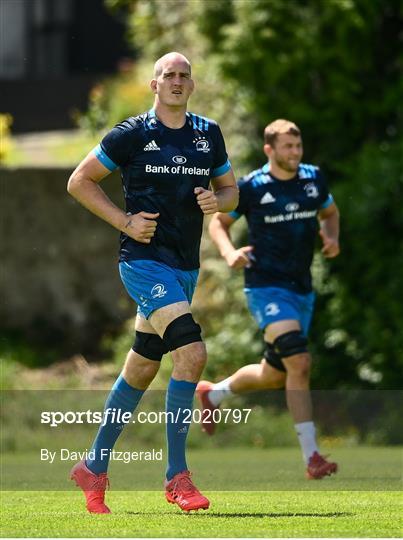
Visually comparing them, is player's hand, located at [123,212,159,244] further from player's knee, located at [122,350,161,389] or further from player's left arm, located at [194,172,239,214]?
player's knee, located at [122,350,161,389]

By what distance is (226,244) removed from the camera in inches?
405

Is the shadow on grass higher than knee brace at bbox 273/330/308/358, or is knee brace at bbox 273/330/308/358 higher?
knee brace at bbox 273/330/308/358

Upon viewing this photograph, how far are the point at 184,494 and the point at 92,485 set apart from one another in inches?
22.7

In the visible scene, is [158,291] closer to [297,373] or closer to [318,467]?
[318,467]

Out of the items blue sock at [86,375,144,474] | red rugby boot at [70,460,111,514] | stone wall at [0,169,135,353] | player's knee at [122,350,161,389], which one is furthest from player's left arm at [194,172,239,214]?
stone wall at [0,169,135,353]

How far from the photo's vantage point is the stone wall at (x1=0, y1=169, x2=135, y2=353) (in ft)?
57.7

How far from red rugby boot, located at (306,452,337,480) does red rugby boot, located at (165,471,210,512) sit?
7.31ft

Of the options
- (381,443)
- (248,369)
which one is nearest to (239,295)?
(381,443)

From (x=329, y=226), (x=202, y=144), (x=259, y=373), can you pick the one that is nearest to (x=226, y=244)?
(x=329, y=226)

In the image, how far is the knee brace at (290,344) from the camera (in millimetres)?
10211

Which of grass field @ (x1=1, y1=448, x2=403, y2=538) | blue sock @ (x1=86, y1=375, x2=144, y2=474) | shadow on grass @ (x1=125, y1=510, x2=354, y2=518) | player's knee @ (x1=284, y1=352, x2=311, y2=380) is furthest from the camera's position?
player's knee @ (x1=284, y1=352, x2=311, y2=380)

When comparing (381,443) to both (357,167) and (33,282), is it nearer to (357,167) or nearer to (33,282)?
(357,167)

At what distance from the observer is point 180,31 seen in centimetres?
1722

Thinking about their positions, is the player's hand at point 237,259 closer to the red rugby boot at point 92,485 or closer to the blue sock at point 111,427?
the blue sock at point 111,427
